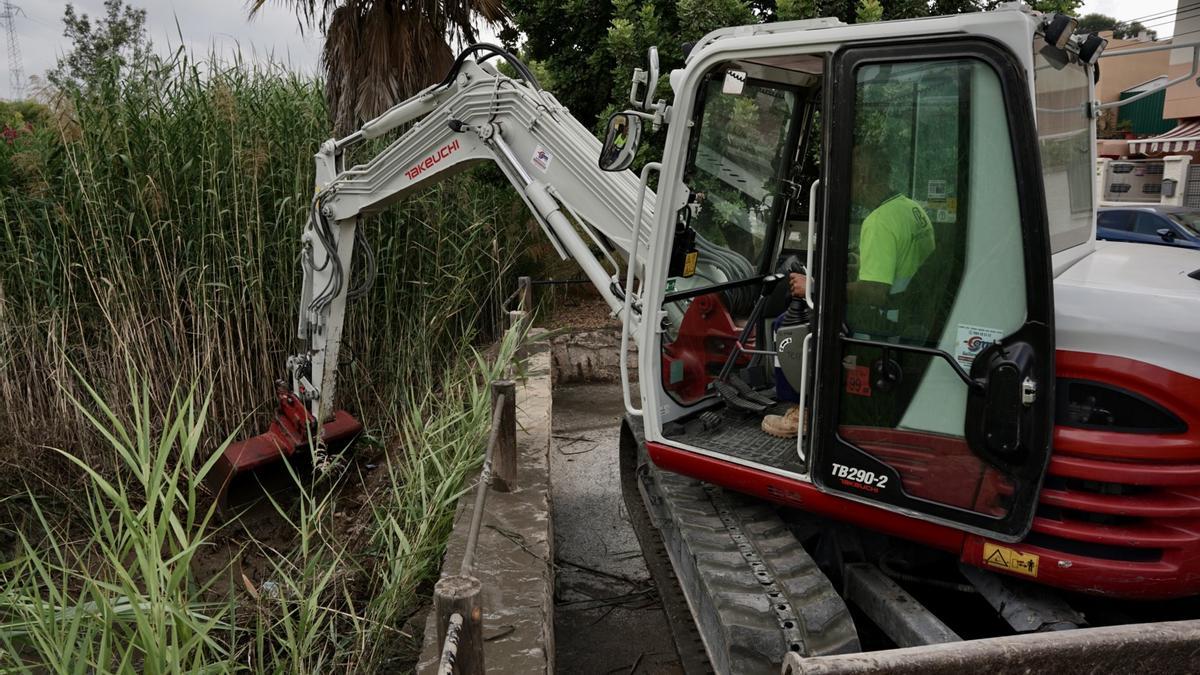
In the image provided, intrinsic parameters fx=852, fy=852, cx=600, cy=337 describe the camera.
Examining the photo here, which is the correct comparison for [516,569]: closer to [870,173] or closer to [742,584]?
[742,584]

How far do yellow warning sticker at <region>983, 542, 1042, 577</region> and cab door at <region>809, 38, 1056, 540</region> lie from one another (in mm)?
64

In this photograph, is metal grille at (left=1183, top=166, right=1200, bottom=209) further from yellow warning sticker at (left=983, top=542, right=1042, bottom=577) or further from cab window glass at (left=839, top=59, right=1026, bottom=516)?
yellow warning sticker at (left=983, top=542, right=1042, bottom=577)

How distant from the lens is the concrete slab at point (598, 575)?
373cm

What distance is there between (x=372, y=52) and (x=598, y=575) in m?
5.27

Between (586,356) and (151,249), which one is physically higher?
(151,249)

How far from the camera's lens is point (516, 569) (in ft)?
11.1

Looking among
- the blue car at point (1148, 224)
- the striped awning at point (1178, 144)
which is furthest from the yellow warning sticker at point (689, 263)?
the striped awning at point (1178, 144)

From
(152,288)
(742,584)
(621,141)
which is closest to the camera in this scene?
(742,584)

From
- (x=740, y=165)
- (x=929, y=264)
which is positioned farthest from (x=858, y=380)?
(x=740, y=165)

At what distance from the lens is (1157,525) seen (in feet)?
7.23

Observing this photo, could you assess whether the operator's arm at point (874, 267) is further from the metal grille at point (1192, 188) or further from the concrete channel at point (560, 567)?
the metal grille at point (1192, 188)

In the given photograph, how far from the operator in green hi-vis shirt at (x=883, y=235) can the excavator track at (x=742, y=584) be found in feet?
2.92

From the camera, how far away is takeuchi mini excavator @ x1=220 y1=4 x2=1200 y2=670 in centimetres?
221

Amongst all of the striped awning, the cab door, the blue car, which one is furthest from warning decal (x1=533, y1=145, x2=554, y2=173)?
the striped awning
